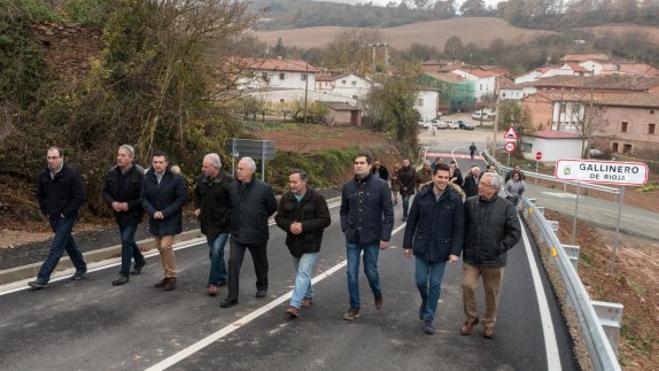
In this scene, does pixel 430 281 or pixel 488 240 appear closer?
pixel 488 240

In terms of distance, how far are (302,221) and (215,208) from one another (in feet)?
4.58

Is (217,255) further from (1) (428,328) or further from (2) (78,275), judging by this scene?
(1) (428,328)

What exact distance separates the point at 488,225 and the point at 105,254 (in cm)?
662

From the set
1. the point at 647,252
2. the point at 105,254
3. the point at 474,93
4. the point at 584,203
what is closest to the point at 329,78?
the point at 474,93

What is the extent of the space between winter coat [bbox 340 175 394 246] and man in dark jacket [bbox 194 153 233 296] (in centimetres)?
175

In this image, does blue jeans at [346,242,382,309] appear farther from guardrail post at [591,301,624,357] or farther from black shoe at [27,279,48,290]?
black shoe at [27,279,48,290]

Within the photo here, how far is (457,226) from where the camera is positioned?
6711mm

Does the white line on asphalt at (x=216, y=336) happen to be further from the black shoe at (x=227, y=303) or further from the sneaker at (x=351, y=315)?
the sneaker at (x=351, y=315)

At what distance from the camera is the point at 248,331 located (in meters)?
6.73

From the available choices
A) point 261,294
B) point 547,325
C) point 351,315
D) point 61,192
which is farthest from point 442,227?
point 61,192

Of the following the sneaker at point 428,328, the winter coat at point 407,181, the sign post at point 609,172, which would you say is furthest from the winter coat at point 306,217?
the winter coat at point 407,181

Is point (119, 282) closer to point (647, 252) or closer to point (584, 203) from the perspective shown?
point (647, 252)

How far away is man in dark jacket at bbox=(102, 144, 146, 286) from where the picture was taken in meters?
8.25

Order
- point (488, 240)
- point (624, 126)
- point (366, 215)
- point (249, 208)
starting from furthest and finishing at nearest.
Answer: point (624, 126) → point (249, 208) → point (366, 215) → point (488, 240)
